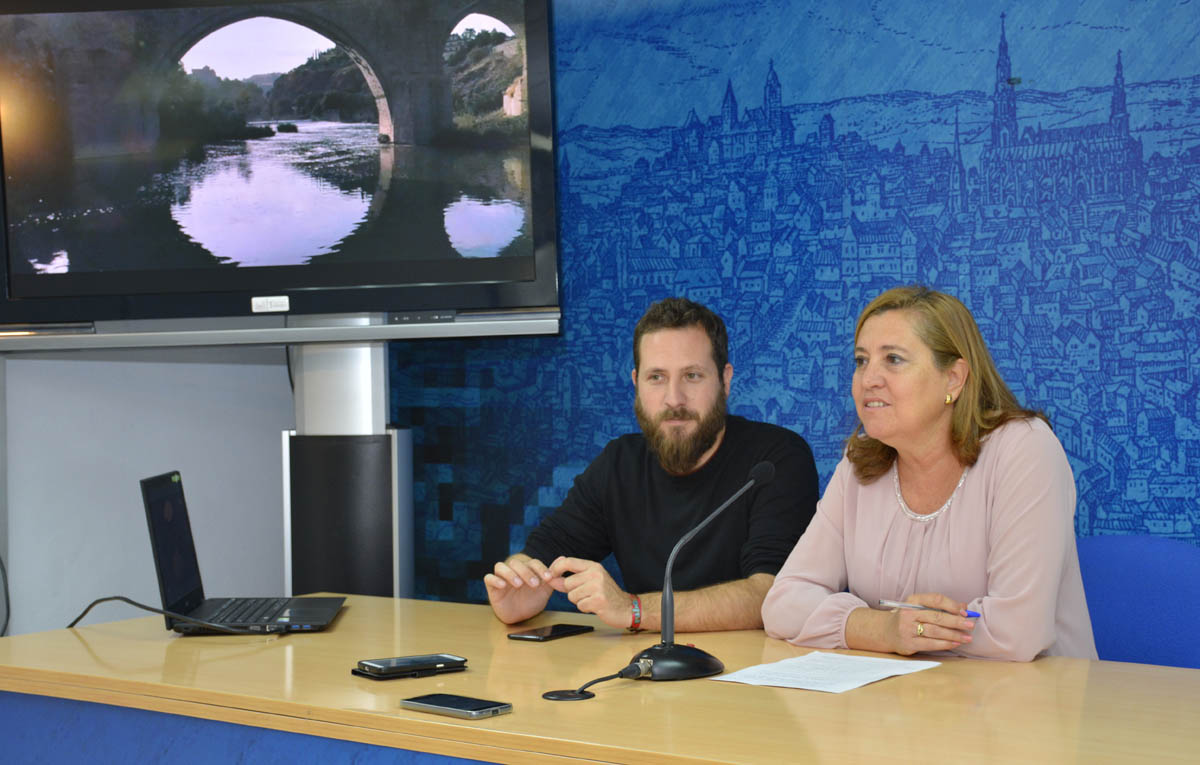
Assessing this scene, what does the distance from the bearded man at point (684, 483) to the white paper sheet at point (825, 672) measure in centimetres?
54

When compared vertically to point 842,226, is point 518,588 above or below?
below

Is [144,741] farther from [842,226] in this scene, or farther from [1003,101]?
[1003,101]

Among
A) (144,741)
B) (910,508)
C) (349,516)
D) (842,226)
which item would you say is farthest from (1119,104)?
(144,741)

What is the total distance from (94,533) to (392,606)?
5.35 feet

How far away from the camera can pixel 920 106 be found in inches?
117

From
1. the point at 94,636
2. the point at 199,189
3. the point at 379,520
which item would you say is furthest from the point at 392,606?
the point at 199,189

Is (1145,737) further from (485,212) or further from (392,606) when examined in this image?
(485,212)

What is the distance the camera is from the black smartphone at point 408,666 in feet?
5.43

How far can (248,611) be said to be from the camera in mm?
2207

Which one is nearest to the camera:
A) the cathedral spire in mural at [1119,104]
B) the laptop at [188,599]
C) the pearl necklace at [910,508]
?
the pearl necklace at [910,508]

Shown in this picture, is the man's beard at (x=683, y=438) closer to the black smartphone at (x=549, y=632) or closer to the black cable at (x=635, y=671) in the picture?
the black smartphone at (x=549, y=632)

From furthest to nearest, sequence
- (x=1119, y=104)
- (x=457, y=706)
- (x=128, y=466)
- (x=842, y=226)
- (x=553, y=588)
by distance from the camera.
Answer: (x=128, y=466), (x=842, y=226), (x=1119, y=104), (x=553, y=588), (x=457, y=706)

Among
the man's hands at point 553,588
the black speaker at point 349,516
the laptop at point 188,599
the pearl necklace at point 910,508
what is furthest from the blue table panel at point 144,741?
the black speaker at point 349,516

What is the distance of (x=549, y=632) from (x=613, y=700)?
537 mm
